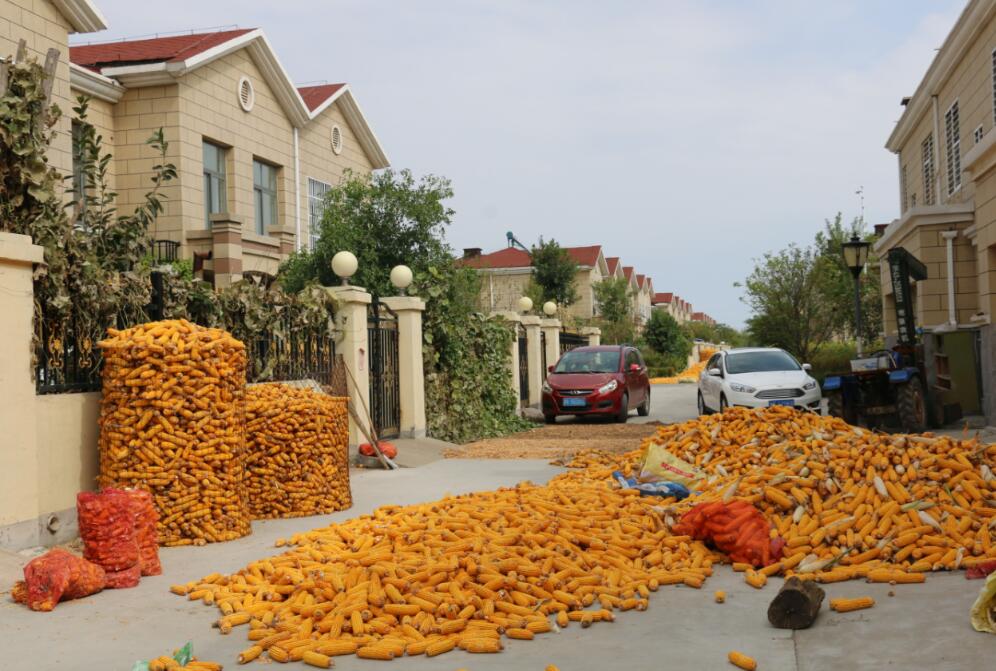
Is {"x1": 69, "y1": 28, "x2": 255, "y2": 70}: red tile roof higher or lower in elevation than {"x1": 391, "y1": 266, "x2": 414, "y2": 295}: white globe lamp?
higher

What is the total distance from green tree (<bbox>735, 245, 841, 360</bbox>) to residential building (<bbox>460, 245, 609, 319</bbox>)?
17.8 meters

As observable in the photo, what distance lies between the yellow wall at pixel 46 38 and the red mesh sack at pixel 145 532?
11.0 metres

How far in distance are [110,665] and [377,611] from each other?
4.73 ft

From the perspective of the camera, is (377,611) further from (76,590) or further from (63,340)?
(63,340)

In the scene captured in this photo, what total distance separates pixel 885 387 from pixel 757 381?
222 centimetres

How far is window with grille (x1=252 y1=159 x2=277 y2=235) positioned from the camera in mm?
24203

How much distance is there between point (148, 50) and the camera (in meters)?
22.2

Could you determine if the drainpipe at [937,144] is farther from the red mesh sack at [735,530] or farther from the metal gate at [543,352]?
the red mesh sack at [735,530]

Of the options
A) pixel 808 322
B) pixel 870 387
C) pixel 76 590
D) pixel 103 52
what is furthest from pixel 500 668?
pixel 808 322

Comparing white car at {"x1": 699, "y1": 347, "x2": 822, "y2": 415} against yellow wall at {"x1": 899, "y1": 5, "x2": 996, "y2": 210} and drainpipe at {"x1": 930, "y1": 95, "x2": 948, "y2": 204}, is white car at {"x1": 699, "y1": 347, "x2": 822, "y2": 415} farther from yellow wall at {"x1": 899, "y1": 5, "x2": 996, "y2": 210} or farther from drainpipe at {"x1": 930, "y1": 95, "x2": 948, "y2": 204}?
drainpipe at {"x1": 930, "y1": 95, "x2": 948, "y2": 204}

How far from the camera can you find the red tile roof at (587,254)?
2506 inches

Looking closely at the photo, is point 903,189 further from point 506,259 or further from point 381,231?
point 506,259

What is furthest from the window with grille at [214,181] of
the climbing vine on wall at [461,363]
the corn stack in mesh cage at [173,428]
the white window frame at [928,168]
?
the white window frame at [928,168]

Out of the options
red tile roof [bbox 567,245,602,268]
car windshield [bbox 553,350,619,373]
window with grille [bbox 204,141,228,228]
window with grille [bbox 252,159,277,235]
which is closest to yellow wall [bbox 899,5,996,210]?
car windshield [bbox 553,350,619,373]
